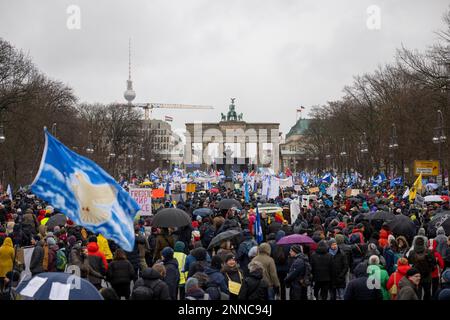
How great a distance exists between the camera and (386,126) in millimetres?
59406

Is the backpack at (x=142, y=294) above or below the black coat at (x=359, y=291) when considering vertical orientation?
above

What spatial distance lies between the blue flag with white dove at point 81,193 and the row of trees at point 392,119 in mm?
30088

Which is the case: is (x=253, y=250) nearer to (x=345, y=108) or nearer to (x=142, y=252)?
(x=142, y=252)

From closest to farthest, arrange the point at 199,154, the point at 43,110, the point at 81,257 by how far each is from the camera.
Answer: the point at 81,257 < the point at 43,110 < the point at 199,154

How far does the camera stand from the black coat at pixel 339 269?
42.8 feet

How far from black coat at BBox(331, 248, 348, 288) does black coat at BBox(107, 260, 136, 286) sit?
332 centimetres

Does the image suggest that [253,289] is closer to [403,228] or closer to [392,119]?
[403,228]

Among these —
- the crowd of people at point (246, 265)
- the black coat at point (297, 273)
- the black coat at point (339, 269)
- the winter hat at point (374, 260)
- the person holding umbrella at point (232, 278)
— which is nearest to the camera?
the crowd of people at point (246, 265)

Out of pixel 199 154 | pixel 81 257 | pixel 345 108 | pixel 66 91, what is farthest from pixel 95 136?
pixel 81 257

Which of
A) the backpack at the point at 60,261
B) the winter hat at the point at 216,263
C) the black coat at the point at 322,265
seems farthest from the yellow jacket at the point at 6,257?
the black coat at the point at 322,265

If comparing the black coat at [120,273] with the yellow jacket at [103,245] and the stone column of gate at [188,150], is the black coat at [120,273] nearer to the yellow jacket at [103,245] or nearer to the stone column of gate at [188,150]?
the yellow jacket at [103,245]

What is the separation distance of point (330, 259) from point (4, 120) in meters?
39.5

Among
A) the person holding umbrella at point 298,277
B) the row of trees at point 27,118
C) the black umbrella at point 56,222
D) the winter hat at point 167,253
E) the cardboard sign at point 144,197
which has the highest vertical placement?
the row of trees at point 27,118

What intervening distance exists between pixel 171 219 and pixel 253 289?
6609 mm
